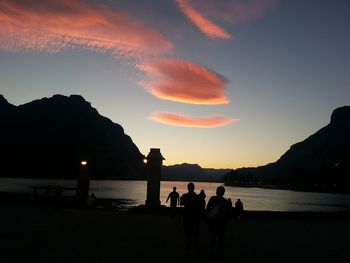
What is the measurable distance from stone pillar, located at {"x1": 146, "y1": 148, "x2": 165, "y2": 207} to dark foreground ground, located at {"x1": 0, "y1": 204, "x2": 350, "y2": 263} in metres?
4.62

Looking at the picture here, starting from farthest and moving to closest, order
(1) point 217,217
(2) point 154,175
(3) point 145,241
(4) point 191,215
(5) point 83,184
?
(5) point 83,184
(2) point 154,175
(3) point 145,241
(4) point 191,215
(1) point 217,217

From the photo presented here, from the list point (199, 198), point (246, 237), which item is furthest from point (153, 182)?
point (199, 198)

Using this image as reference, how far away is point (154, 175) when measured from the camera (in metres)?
25.9

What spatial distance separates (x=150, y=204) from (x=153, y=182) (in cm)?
159

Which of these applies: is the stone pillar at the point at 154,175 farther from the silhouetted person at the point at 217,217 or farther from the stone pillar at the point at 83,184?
the silhouetted person at the point at 217,217

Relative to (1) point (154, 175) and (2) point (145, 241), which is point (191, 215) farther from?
(1) point (154, 175)

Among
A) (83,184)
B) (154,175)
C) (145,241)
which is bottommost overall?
(145,241)

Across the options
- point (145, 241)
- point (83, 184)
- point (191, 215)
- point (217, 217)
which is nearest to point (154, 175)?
point (83, 184)

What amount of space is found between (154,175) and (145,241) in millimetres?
11580

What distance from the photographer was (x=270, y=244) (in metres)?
14.7

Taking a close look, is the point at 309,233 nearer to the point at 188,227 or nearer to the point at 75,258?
the point at 188,227

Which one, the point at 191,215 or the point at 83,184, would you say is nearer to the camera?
the point at 191,215

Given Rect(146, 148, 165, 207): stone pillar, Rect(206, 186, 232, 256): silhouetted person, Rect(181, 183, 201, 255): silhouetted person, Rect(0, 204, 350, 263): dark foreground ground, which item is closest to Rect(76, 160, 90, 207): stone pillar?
Rect(146, 148, 165, 207): stone pillar

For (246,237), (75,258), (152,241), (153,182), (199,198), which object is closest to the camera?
(75,258)
